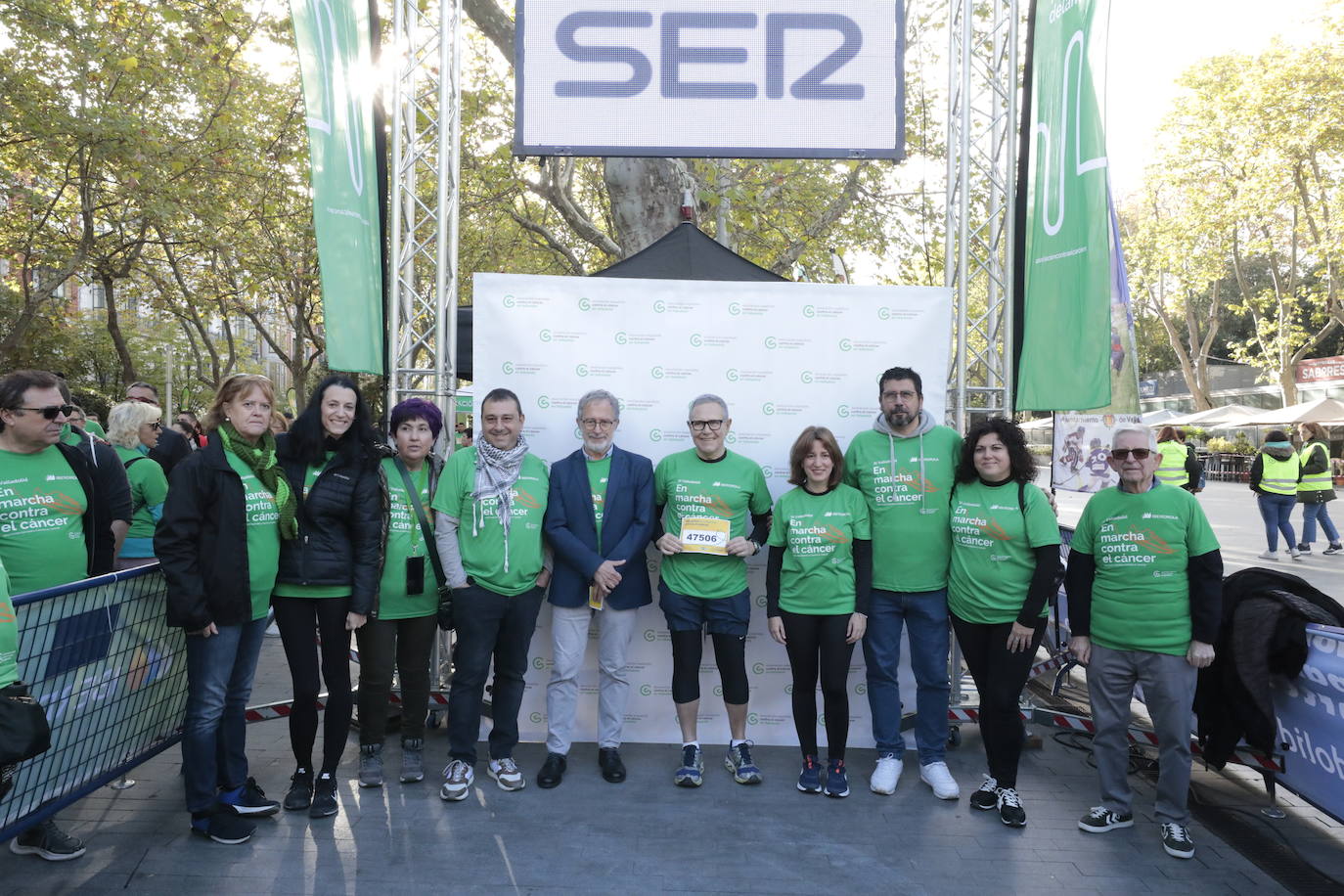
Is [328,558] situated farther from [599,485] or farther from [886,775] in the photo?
[886,775]

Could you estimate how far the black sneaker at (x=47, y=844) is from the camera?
11.1 feet

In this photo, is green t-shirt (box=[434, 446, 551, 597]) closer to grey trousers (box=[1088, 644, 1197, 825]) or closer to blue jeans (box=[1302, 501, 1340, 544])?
grey trousers (box=[1088, 644, 1197, 825])

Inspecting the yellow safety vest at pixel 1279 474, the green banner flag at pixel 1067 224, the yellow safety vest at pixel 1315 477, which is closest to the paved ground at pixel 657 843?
the green banner flag at pixel 1067 224

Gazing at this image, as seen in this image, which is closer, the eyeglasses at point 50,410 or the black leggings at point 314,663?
the eyeglasses at point 50,410

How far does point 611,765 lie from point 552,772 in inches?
11.6

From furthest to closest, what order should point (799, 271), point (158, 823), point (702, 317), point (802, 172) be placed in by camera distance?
1. point (799, 271)
2. point (802, 172)
3. point (702, 317)
4. point (158, 823)

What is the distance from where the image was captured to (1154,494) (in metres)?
3.66

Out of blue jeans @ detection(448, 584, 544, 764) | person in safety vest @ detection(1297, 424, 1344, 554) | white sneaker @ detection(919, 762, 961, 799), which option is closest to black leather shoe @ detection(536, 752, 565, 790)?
blue jeans @ detection(448, 584, 544, 764)

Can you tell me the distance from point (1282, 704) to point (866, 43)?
12.8 ft

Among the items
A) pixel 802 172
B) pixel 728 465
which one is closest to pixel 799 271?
pixel 802 172

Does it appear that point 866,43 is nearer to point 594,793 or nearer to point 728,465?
point 728,465

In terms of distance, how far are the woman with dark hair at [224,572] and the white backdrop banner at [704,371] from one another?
1.51 metres

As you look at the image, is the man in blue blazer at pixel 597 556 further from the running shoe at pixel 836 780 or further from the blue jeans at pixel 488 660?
the running shoe at pixel 836 780

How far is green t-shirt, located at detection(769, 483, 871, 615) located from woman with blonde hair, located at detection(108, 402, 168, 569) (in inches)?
143
